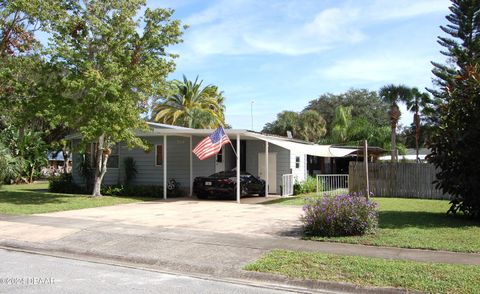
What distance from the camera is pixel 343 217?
32.7 ft

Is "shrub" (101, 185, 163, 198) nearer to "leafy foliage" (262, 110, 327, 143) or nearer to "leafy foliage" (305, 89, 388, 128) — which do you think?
"leafy foliage" (262, 110, 327, 143)

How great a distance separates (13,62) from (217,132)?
8.93 m

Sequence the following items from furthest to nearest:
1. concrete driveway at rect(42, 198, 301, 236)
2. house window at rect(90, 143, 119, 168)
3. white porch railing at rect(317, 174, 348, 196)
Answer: white porch railing at rect(317, 174, 348, 196)
house window at rect(90, 143, 119, 168)
concrete driveway at rect(42, 198, 301, 236)

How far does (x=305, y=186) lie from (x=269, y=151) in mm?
2478

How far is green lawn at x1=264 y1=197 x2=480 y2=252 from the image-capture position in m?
9.07

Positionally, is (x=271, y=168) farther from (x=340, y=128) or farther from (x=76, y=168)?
(x=340, y=128)

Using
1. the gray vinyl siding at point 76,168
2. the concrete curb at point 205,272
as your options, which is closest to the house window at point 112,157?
the gray vinyl siding at point 76,168

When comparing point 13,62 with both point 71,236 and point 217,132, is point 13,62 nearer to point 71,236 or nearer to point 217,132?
point 217,132

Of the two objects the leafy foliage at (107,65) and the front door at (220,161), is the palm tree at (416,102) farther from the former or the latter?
the leafy foliage at (107,65)

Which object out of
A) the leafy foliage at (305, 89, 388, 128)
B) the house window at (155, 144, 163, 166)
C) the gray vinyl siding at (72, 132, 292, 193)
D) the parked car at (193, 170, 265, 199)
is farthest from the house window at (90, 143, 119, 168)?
the leafy foliage at (305, 89, 388, 128)

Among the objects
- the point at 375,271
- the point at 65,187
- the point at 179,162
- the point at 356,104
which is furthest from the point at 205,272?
the point at 356,104

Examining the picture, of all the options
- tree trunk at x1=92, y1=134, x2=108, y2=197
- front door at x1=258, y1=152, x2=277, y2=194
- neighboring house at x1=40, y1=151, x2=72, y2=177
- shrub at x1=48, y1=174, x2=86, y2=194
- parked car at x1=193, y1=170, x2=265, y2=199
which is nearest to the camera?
parked car at x1=193, y1=170, x2=265, y2=199

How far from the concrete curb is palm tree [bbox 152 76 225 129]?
27529 millimetres

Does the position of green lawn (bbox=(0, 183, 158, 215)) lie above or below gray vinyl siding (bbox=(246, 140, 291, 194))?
below
